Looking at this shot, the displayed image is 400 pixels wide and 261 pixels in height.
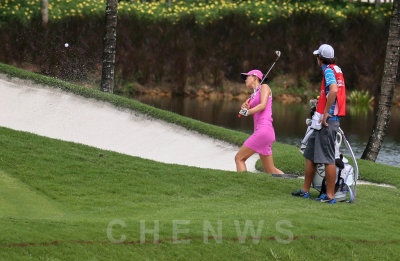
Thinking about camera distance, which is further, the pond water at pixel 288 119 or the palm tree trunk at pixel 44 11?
the palm tree trunk at pixel 44 11

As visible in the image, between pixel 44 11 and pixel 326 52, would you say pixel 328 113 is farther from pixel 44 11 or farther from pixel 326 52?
pixel 44 11

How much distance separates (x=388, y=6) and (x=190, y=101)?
14.7 m

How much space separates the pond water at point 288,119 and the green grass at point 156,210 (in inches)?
362

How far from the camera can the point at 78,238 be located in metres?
7.34

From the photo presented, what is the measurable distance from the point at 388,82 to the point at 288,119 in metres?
10.2

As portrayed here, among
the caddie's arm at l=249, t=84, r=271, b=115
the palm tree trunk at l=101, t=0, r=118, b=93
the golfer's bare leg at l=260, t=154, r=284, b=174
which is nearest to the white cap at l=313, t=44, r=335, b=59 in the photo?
the caddie's arm at l=249, t=84, r=271, b=115

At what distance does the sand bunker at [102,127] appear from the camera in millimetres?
16094

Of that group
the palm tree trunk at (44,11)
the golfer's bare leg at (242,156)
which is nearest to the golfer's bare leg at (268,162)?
the golfer's bare leg at (242,156)

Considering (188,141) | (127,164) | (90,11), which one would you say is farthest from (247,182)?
(90,11)

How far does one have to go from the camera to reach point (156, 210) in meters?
9.41

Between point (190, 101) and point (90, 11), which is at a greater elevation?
point (90, 11)

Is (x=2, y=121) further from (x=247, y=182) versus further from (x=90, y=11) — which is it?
(x=90, y=11)

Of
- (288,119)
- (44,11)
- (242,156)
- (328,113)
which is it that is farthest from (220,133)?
(44,11)

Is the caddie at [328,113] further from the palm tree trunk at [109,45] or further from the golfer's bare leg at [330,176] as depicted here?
the palm tree trunk at [109,45]
